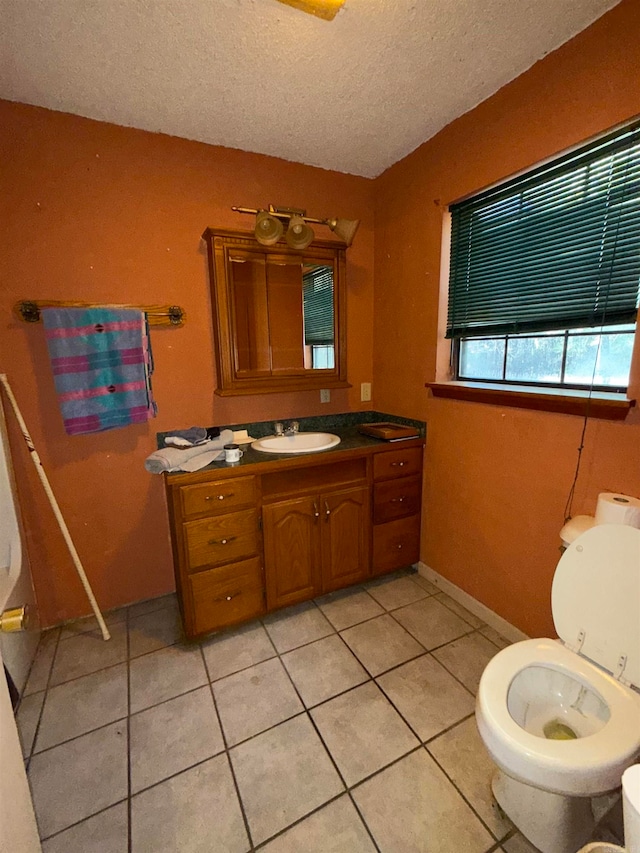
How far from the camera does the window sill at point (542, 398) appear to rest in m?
1.29

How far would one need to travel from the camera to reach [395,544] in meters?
2.18

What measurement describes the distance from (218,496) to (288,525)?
0.39m

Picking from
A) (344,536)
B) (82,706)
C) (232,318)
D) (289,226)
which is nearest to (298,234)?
(289,226)

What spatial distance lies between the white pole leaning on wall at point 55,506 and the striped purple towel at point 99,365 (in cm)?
17

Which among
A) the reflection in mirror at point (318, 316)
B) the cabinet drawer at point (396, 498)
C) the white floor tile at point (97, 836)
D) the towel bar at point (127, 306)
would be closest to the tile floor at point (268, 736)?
the white floor tile at point (97, 836)

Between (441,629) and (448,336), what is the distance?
1487 mm

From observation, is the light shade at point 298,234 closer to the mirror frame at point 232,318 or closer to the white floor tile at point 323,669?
the mirror frame at point 232,318

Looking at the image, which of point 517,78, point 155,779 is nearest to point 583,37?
point 517,78

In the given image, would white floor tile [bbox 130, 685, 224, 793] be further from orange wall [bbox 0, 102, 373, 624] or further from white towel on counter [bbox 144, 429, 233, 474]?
white towel on counter [bbox 144, 429, 233, 474]

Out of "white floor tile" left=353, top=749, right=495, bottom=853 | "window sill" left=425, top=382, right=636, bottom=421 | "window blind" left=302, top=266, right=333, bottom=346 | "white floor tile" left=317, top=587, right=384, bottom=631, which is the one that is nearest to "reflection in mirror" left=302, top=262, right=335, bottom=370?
"window blind" left=302, top=266, right=333, bottom=346

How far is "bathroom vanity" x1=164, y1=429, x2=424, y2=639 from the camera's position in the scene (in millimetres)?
1658

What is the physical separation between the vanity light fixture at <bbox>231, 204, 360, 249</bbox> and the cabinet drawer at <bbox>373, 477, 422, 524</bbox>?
1384 millimetres

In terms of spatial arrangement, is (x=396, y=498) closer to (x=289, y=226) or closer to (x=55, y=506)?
(x=289, y=226)

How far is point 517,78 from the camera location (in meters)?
1.47
